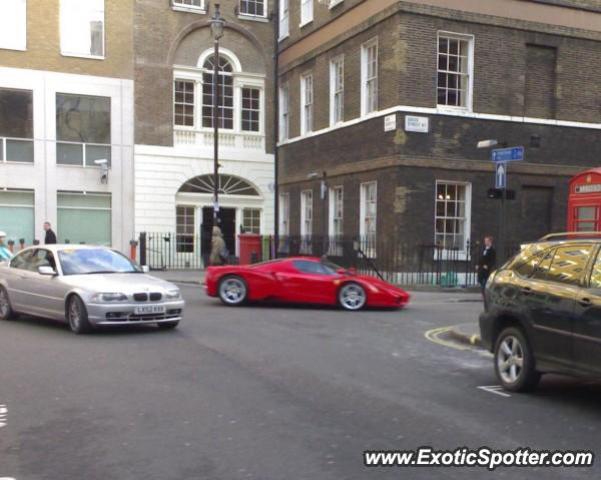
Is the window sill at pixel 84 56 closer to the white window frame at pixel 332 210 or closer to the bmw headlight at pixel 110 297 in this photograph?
the white window frame at pixel 332 210

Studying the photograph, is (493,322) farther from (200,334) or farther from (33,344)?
(33,344)

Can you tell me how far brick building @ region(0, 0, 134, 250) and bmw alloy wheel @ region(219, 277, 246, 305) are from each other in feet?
47.0

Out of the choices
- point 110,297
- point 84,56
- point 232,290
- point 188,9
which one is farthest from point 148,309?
point 188,9

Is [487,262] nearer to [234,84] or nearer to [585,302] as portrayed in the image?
[585,302]

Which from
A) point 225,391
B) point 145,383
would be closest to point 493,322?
point 225,391

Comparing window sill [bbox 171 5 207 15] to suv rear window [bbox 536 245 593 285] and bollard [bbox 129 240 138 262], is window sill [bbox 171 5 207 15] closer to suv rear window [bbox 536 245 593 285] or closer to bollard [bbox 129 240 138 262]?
bollard [bbox 129 240 138 262]

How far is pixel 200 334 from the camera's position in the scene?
10.4m

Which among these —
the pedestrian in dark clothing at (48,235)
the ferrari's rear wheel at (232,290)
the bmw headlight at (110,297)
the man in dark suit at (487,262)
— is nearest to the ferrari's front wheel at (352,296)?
the ferrari's rear wheel at (232,290)

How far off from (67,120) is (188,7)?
6913mm

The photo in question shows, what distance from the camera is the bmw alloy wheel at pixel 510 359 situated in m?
6.90

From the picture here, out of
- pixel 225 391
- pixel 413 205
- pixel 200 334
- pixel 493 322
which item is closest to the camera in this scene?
pixel 225 391

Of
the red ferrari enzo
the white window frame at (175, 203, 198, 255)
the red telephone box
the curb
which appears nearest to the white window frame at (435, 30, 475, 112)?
the red telephone box

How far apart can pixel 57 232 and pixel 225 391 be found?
22.3 m

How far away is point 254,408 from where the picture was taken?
6.06 meters
